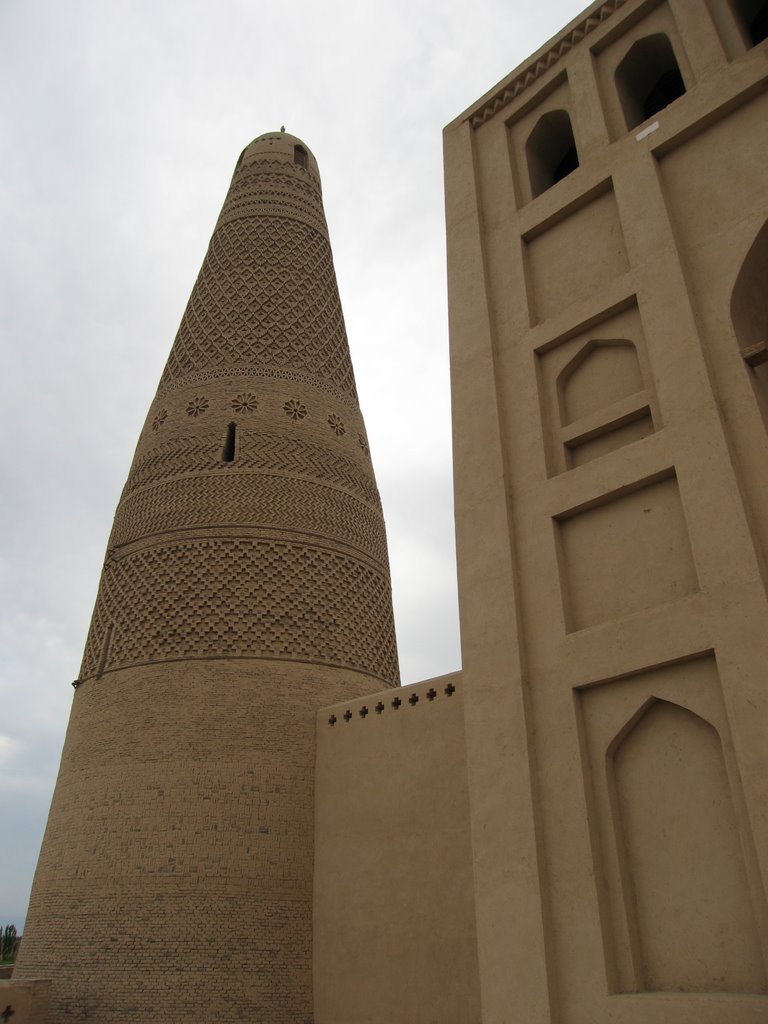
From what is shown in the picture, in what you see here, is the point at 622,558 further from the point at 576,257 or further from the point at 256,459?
the point at 256,459

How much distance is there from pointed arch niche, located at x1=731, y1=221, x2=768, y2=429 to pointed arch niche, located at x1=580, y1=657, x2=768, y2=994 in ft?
4.44

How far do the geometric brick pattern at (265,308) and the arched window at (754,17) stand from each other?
598cm

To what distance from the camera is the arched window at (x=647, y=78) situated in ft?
17.3

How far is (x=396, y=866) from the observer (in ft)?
22.1

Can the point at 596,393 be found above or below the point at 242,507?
below

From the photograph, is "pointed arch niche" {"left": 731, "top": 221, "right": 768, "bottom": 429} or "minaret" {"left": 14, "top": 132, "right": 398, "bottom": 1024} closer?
"pointed arch niche" {"left": 731, "top": 221, "right": 768, "bottom": 429}

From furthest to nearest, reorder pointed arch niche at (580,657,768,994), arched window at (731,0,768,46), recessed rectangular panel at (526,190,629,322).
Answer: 1. arched window at (731,0,768,46)
2. recessed rectangular panel at (526,190,629,322)
3. pointed arch niche at (580,657,768,994)

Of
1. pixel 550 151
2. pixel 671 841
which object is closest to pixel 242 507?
pixel 550 151

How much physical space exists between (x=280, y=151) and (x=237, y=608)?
7324 millimetres

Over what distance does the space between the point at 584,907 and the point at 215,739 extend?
4.81 metres

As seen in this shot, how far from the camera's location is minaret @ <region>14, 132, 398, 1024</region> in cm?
690

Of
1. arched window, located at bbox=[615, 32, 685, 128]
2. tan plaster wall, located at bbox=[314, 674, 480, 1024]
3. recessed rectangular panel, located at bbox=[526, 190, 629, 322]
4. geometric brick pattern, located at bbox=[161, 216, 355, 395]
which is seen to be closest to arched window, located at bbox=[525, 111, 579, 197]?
arched window, located at bbox=[615, 32, 685, 128]

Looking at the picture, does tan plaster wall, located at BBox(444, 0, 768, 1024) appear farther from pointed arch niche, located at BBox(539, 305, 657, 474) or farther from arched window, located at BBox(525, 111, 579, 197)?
arched window, located at BBox(525, 111, 579, 197)

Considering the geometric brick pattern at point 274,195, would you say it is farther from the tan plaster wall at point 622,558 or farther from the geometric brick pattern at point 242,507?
the tan plaster wall at point 622,558
